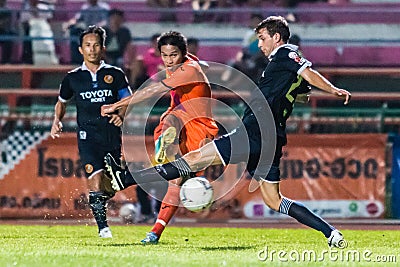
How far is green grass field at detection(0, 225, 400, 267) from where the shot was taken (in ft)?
26.6

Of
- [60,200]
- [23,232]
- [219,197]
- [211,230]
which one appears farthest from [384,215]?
[23,232]

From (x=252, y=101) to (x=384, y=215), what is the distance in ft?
22.0

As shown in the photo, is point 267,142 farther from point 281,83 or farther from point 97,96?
point 97,96

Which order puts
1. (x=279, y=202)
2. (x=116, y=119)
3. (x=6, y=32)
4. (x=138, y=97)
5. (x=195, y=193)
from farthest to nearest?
(x=6, y=32) → (x=116, y=119) → (x=138, y=97) → (x=195, y=193) → (x=279, y=202)

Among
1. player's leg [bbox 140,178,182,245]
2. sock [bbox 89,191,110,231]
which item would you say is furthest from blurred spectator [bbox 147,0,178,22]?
player's leg [bbox 140,178,182,245]

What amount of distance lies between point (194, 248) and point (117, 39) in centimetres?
869

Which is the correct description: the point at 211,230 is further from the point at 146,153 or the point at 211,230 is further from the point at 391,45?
the point at 391,45

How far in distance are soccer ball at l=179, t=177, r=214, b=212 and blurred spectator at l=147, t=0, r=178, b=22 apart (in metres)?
8.95

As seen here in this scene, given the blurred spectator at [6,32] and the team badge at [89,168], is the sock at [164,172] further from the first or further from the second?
the blurred spectator at [6,32]

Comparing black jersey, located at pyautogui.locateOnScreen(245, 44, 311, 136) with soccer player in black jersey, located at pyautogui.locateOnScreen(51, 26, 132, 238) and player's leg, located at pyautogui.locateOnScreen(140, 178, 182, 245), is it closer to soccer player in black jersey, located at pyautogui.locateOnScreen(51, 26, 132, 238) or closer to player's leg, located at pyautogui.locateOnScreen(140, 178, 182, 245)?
player's leg, located at pyautogui.locateOnScreen(140, 178, 182, 245)

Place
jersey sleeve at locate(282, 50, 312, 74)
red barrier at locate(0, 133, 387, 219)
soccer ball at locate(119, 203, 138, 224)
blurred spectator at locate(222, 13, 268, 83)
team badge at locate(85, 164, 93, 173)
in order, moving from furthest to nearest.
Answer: blurred spectator at locate(222, 13, 268, 83)
red barrier at locate(0, 133, 387, 219)
soccer ball at locate(119, 203, 138, 224)
team badge at locate(85, 164, 93, 173)
jersey sleeve at locate(282, 50, 312, 74)

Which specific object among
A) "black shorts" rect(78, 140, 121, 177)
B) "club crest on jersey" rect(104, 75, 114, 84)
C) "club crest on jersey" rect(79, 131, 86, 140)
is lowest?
"black shorts" rect(78, 140, 121, 177)

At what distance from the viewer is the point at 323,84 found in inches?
358

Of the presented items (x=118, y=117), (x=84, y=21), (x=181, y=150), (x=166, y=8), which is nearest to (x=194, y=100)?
A: (x=181, y=150)
